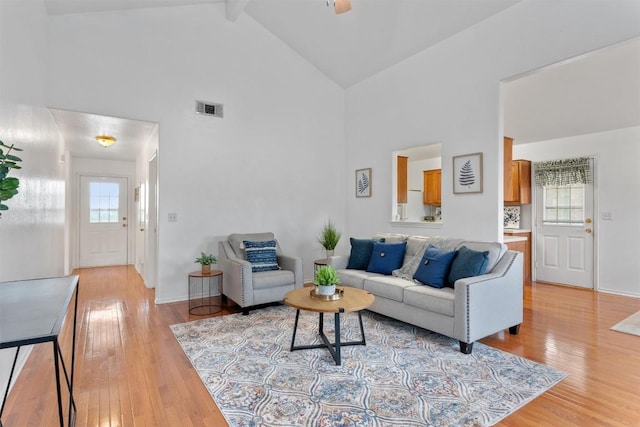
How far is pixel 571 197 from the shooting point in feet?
17.6

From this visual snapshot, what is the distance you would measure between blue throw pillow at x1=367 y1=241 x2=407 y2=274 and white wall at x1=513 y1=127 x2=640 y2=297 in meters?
3.33

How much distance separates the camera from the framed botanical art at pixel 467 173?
3.98 meters

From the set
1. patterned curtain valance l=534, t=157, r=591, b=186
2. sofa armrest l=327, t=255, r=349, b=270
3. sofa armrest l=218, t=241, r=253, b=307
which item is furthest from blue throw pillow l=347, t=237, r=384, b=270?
patterned curtain valance l=534, t=157, r=591, b=186

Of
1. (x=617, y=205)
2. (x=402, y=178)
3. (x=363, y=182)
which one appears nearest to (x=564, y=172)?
(x=617, y=205)

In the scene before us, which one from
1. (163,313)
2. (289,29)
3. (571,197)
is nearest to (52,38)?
(289,29)

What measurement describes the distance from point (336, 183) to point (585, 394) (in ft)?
14.7

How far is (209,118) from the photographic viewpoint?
478 cm

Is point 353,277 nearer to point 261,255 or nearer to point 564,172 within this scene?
point 261,255

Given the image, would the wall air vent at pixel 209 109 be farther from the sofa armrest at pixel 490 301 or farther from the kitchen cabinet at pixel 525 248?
the kitchen cabinet at pixel 525 248

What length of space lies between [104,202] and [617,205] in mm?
9339

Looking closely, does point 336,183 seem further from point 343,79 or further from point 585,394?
point 585,394

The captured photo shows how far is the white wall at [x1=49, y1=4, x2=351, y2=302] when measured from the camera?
4.05 meters

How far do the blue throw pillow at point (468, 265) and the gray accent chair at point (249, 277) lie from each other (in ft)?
6.20

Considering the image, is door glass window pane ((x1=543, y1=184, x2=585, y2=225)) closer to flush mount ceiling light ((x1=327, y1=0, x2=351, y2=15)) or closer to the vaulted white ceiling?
the vaulted white ceiling
